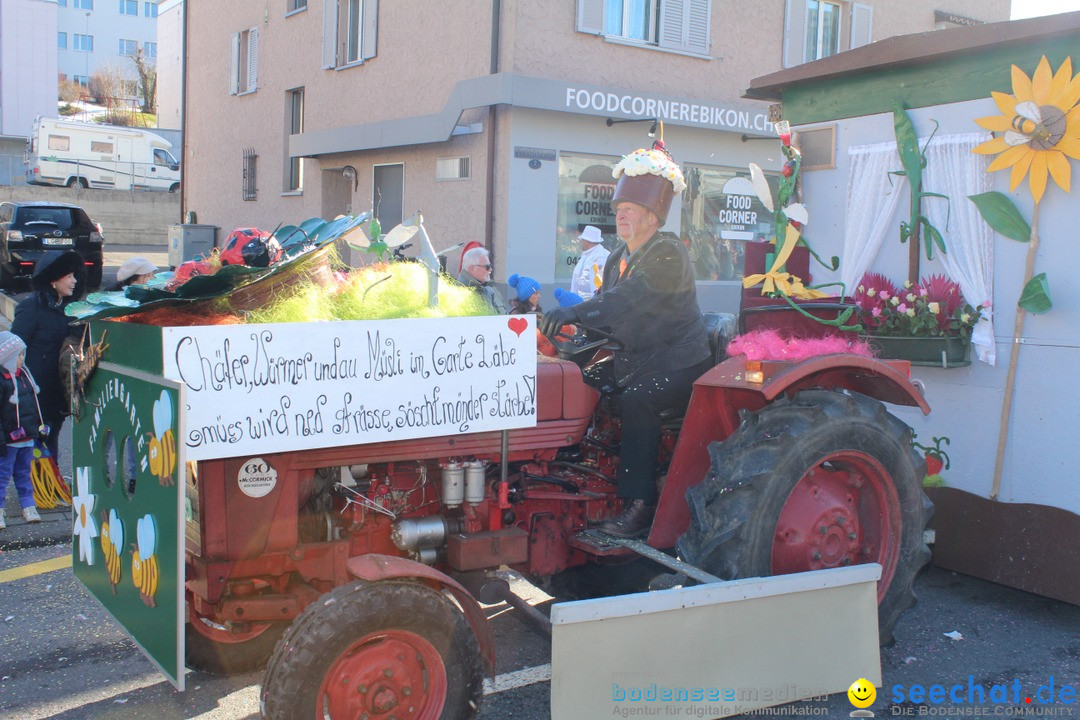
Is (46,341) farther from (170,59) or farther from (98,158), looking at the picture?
(98,158)

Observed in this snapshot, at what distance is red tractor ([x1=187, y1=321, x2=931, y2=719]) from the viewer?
3.06m

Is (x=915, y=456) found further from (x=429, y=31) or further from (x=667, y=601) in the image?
(x=429, y=31)

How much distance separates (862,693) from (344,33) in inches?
625

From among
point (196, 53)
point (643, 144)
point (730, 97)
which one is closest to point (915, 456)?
point (643, 144)

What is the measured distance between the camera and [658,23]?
14273 mm

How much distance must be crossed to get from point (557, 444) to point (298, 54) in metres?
16.6

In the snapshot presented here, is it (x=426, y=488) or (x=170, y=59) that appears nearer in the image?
(x=426, y=488)

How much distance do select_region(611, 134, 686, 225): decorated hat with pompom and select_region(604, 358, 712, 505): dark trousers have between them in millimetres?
797

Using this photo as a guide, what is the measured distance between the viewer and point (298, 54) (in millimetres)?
18547

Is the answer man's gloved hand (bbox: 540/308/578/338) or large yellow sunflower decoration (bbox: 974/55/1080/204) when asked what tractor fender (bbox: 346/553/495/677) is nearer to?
man's gloved hand (bbox: 540/308/578/338)

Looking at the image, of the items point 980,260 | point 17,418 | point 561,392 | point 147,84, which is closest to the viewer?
point 561,392

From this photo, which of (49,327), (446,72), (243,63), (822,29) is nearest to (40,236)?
(243,63)

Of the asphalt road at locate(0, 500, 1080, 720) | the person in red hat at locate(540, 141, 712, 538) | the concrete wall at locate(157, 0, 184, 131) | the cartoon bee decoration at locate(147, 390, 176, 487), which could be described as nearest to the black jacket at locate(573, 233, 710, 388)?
the person in red hat at locate(540, 141, 712, 538)

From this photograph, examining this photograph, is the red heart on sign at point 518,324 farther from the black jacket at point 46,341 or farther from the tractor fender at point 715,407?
the black jacket at point 46,341
